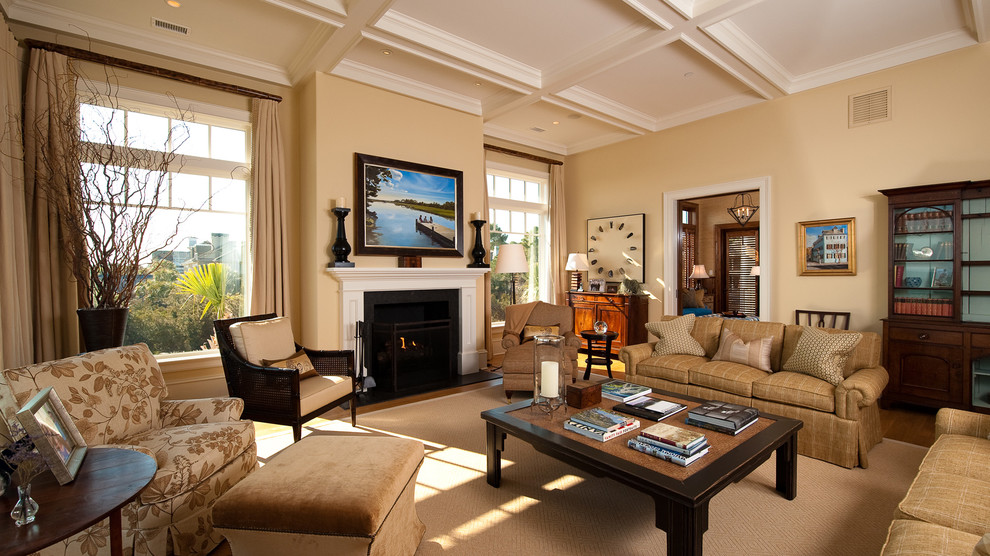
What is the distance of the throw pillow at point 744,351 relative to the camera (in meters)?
3.63

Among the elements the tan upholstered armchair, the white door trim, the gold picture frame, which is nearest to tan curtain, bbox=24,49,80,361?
the tan upholstered armchair

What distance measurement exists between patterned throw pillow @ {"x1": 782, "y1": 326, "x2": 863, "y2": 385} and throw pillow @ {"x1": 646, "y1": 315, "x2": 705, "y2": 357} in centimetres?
83

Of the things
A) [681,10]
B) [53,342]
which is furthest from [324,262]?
[681,10]

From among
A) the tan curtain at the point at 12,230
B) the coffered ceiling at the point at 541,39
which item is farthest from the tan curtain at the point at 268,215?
the tan curtain at the point at 12,230

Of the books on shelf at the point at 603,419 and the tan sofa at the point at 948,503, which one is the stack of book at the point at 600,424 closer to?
the books on shelf at the point at 603,419

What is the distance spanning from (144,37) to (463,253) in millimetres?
3489

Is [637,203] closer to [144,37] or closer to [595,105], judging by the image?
[595,105]

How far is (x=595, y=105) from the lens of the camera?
530 cm

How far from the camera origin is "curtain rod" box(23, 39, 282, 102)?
11.2ft

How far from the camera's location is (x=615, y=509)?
2404mm

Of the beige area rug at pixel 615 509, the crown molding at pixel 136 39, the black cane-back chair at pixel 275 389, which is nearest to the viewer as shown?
the beige area rug at pixel 615 509

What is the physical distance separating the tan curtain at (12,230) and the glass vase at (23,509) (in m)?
2.24

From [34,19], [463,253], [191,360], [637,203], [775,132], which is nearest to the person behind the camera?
[34,19]

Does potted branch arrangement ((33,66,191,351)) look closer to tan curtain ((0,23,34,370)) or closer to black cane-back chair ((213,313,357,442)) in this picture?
tan curtain ((0,23,34,370))
